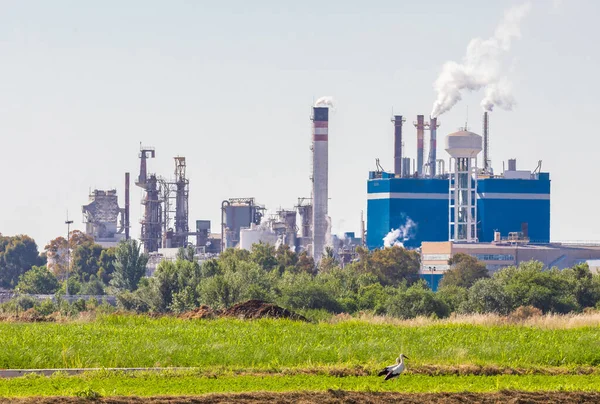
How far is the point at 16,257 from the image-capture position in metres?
170

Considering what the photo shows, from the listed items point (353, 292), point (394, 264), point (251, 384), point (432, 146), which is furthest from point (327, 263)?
point (251, 384)

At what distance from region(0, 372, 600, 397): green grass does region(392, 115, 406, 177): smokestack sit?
140m

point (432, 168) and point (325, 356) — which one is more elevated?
point (432, 168)

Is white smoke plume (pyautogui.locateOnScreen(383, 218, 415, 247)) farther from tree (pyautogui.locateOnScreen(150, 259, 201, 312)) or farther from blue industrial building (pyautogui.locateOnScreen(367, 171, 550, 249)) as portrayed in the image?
tree (pyautogui.locateOnScreen(150, 259, 201, 312))

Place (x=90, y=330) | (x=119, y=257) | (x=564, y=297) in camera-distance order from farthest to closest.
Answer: (x=119, y=257) < (x=564, y=297) < (x=90, y=330)

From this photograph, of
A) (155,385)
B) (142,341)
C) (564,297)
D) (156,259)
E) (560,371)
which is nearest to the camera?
(155,385)

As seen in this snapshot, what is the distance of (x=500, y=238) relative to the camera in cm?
15662

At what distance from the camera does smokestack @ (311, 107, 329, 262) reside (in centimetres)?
15162

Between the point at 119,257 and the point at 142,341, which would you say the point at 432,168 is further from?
the point at 142,341

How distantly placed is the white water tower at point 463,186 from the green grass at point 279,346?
116m

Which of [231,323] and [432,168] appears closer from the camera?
[231,323]

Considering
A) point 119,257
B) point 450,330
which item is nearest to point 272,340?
point 450,330

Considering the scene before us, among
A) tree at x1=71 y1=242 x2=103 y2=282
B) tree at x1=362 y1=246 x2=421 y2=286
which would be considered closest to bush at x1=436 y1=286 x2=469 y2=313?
tree at x1=362 y1=246 x2=421 y2=286

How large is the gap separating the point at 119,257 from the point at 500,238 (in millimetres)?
47554
